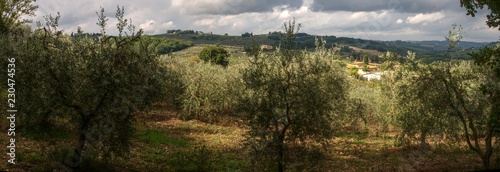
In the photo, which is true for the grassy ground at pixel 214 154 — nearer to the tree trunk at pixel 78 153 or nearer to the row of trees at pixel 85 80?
the tree trunk at pixel 78 153

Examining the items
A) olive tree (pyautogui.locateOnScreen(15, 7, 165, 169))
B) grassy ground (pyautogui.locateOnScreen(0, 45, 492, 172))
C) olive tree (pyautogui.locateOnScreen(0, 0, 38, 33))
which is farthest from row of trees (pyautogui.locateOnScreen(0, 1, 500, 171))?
olive tree (pyautogui.locateOnScreen(0, 0, 38, 33))

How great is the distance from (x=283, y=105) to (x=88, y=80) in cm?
808

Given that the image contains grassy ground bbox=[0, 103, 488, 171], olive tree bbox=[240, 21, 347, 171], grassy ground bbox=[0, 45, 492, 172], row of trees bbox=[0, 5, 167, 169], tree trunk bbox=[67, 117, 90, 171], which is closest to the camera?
row of trees bbox=[0, 5, 167, 169]

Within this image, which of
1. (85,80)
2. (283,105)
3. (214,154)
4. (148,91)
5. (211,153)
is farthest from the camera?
(214,154)

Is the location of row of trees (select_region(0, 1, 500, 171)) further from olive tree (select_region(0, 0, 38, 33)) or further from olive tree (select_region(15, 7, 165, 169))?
olive tree (select_region(0, 0, 38, 33))

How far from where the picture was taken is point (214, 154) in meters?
25.2

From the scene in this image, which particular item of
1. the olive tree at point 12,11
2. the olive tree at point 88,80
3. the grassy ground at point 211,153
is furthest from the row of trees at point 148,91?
the olive tree at point 12,11

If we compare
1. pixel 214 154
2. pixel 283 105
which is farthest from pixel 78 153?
pixel 214 154

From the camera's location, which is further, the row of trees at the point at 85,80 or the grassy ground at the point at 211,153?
the grassy ground at the point at 211,153

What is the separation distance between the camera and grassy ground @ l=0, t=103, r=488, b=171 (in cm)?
1600

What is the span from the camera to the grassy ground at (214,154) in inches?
630

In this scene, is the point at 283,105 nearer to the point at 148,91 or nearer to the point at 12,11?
the point at 148,91

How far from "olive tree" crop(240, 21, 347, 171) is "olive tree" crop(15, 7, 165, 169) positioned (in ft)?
14.4

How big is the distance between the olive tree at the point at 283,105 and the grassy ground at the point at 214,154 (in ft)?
2.80
